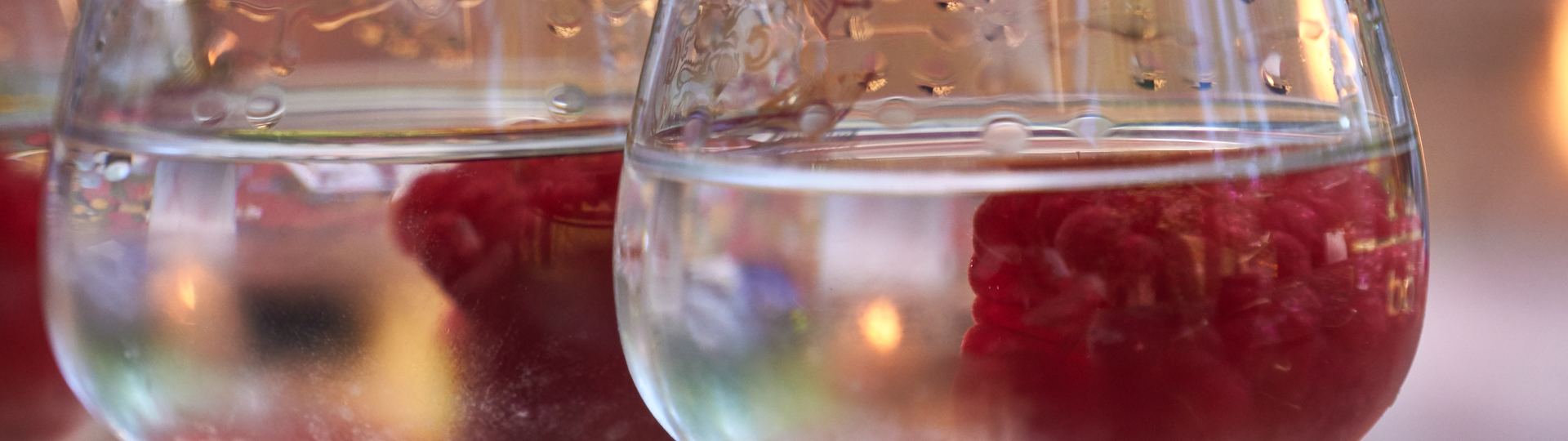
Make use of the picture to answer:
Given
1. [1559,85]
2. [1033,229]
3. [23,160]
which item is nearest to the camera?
[1033,229]

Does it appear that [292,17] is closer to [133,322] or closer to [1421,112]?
[133,322]

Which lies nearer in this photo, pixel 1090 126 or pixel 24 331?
pixel 1090 126

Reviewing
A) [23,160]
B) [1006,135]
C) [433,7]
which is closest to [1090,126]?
[1006,135]

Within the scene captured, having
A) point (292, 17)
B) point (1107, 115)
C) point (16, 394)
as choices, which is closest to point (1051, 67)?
point (1107, 115)

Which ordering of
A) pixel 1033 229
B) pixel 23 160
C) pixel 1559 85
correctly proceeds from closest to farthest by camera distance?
pixel 1033 229 → pixel 23 160 → pixel 1559 85

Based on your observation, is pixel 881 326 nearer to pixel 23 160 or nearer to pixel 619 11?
pixel 619 11
